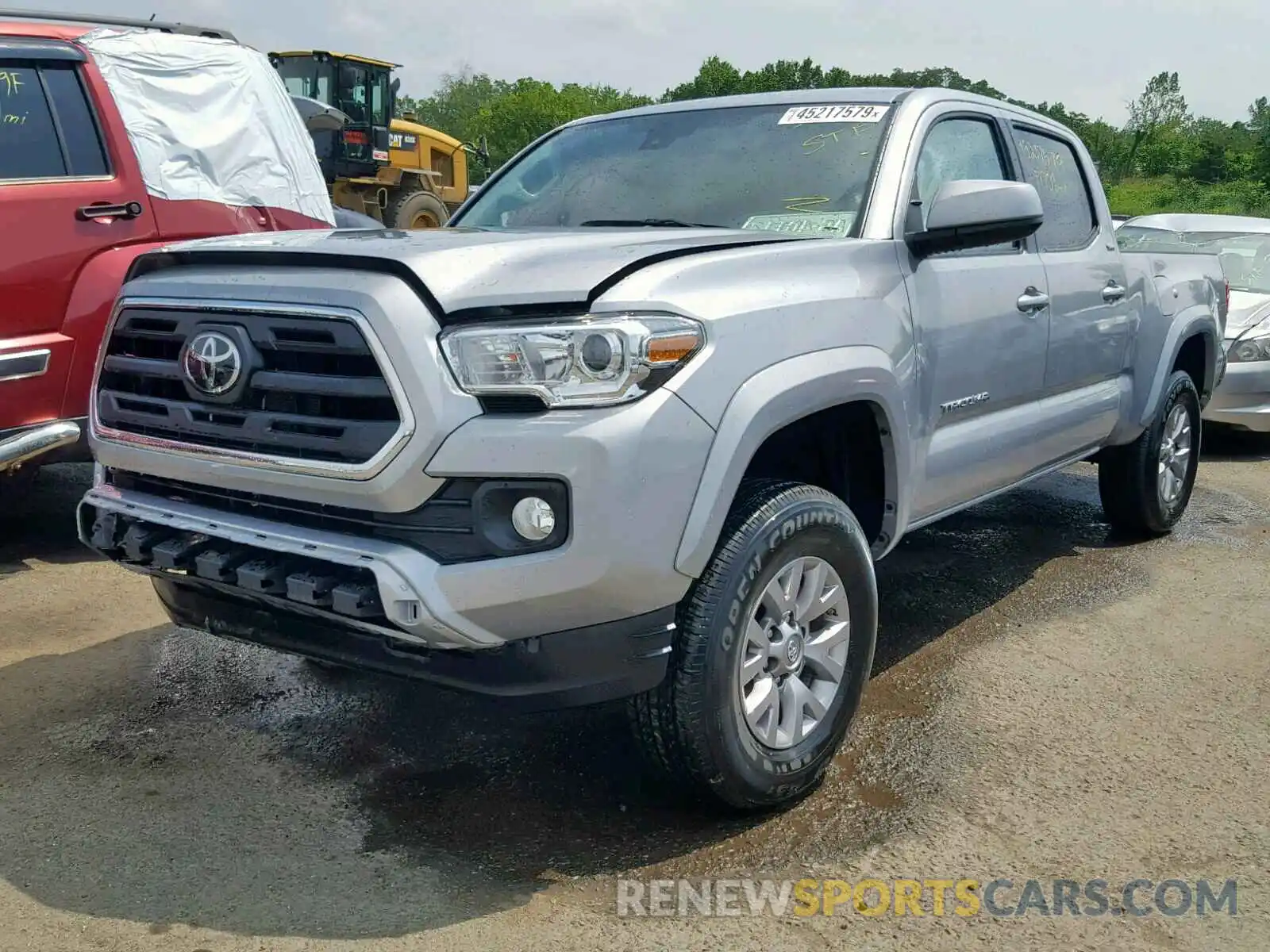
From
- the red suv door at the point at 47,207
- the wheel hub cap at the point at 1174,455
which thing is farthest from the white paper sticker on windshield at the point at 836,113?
the red suv door at the point at 47,207

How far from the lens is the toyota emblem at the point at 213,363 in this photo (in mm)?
2734

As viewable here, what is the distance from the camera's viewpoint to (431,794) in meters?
3.12

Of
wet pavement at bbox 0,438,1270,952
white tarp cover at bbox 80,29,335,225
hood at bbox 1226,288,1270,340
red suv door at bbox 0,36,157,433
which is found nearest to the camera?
wet pavement at bbox 0,438,1270,952

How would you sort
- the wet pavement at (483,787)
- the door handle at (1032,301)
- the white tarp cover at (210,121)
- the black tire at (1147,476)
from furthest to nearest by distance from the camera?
1. the black tire at (1147,476)
2. the white tarp cover at (210,121)
3. the door handle at (1032,301)
4. the wet pavement at (483,787)

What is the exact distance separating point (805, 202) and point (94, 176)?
10.5 feet

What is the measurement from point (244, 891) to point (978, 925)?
5.28 ft

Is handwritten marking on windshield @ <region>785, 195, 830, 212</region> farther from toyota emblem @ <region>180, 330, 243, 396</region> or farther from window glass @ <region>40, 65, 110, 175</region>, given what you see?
window glass @ <region>40, 65, 110, 175</region>

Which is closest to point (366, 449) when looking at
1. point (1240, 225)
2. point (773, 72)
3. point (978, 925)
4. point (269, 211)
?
point (978, 925)

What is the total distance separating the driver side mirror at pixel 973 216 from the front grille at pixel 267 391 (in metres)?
1.76

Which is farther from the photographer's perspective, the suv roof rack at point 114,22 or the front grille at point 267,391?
the suv roof rack at point 114,22

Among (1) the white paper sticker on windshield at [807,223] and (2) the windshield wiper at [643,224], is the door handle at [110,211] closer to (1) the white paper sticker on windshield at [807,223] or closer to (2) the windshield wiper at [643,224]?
(2) the windshield wiper at [643,224]

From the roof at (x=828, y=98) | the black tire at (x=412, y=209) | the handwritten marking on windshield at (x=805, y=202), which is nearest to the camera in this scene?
the handwritten marking on windshield at (x=805, y=202)

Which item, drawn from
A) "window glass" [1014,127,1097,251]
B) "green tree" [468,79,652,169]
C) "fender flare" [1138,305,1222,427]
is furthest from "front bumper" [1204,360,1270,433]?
"green tree" [468,79,652,169]
